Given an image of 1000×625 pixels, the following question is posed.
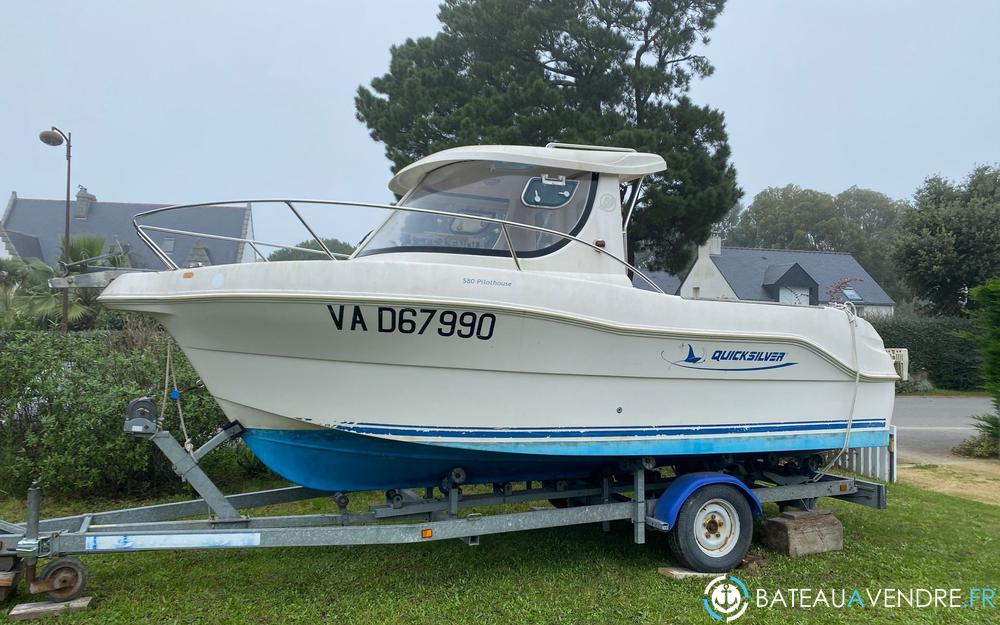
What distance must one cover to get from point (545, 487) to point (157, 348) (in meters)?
4.53

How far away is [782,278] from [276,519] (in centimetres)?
2332

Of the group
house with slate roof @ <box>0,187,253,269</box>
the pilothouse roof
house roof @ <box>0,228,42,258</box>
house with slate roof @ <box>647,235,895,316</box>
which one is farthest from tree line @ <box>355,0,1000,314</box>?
house roof @ <box>0,228,42,258</box>

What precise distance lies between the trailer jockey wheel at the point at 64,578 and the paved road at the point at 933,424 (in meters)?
10.4

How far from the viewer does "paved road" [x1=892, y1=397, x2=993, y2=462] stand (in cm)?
1066

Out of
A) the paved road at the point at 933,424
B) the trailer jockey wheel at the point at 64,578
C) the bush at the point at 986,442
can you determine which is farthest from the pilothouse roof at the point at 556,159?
the bush at the point at 986,442

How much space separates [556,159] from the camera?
15.0ft

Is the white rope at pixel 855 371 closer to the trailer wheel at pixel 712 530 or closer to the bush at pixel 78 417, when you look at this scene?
the trailer wheel at pixel 712 530

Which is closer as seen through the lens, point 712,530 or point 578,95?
point 712,530

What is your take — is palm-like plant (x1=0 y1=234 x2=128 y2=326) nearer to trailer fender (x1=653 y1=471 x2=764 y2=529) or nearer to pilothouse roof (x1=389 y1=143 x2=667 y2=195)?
pilothouse roof (x1=389 y1=143 x2=667 y2=195)

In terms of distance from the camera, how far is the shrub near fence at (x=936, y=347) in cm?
2134

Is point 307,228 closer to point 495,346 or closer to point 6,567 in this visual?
point 495,346

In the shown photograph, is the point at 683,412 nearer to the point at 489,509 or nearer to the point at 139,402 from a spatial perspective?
the point at 489,509

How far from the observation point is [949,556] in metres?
5.01

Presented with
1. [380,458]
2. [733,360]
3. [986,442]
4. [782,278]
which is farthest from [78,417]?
[782,278]
